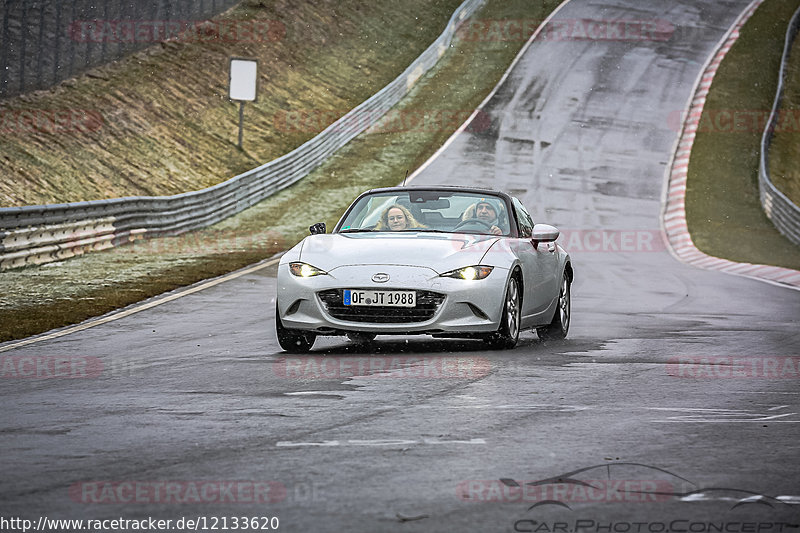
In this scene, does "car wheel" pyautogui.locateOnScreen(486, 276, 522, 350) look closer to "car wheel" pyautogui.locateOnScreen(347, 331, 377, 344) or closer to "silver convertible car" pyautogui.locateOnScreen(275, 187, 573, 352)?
"silver convertible car" pyautogui.locateOnScreen(275, 187, 573, 352)

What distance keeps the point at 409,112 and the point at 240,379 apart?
40873 millimetres

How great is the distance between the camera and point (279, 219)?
33562 millimetres

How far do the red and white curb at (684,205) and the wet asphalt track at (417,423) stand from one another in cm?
666

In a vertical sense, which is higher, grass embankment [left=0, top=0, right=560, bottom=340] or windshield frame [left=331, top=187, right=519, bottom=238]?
windshield frame [left=331, top=187, right=519, bottom=238]

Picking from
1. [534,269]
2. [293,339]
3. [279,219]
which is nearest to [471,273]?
[534,269]

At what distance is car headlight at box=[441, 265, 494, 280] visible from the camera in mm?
11359

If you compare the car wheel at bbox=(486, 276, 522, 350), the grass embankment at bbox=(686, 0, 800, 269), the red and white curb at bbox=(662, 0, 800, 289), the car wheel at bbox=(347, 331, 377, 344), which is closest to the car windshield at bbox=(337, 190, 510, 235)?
the car wheel at bbox=(486, 276, 522, 350)

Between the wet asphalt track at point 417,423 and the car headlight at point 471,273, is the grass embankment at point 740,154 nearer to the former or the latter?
the wet asphalt track at point 417,423

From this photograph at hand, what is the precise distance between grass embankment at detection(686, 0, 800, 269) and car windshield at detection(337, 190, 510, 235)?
15680 millimetres

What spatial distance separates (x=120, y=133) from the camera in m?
38.8

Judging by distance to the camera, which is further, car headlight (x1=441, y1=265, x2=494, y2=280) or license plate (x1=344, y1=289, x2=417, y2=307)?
car headlight (x1=441, y1=265, x2=494, y2=280)

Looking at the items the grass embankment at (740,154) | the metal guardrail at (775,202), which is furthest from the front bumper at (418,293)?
the metal guardrail at (775,202)

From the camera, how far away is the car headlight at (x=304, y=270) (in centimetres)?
1148

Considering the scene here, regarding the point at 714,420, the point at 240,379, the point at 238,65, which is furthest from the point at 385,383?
the point at 238,65
